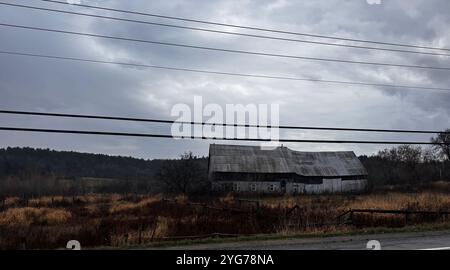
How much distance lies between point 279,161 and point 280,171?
8.19 ft

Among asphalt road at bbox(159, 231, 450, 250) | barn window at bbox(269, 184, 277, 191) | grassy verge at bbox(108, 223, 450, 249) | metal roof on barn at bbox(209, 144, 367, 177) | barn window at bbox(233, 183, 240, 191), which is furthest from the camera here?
metal roof on barn at bbox(209, 144, 367, 177)

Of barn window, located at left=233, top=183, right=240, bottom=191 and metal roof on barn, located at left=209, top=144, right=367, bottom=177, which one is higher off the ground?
metal roof on barn, located at left=209, top=144, right=367, bottom=177

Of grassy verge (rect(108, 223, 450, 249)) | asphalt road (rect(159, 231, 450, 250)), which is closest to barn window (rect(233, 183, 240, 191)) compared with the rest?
grassy verge (rect(108, 223, 450, 249))

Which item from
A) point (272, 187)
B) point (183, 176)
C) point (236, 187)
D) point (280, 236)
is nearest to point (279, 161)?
point (272, 187)

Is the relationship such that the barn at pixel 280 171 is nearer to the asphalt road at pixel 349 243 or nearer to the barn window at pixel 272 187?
the barn window at pixel 272 187

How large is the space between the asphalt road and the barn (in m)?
45.4

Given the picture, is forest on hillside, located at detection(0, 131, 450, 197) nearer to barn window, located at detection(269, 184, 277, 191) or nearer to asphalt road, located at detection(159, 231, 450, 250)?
barn window, located at detection(269, 184, 277, 191)

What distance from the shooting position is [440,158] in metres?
94.8

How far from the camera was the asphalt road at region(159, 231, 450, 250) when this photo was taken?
12.0 meters

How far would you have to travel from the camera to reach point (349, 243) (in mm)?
12953

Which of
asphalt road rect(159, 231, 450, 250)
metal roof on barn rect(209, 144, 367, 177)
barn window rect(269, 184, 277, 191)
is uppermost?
metal roof on barn rect(209, 144, 367, 177)

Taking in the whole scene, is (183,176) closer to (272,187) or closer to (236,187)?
(236,187)
